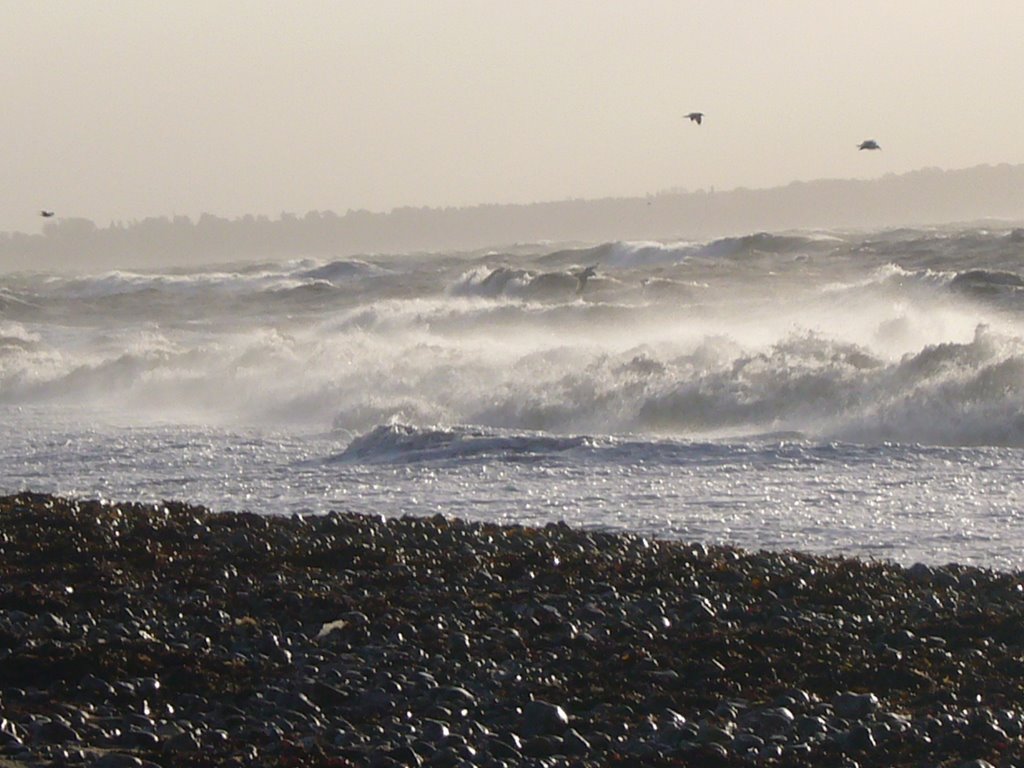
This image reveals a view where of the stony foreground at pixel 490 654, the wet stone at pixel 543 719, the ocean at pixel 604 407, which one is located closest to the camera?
the stony foreground at pixel 490 654

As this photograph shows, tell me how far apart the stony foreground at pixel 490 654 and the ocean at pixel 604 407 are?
Result: 202 cm

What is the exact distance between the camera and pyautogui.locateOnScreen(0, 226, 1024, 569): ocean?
11.8 meters

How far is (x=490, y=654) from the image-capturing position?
6.76 meters

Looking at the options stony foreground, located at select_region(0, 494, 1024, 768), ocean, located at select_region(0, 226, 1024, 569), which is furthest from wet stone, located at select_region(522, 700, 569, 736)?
ocean, located at select_region(0, 226, 1024, 569)

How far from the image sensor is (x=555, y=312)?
30969 millimetres

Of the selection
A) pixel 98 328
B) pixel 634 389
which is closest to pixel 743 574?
pixel 634 389

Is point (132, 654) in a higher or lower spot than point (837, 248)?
lower

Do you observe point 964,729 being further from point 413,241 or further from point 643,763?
point 413,241

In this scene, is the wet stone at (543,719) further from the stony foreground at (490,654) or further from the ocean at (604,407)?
the ocean at (604,407)

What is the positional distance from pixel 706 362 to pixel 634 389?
7.35 feet

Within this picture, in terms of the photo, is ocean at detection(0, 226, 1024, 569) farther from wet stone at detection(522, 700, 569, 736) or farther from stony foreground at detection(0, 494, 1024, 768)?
wet stone at detection(522, 700, 569, 736)

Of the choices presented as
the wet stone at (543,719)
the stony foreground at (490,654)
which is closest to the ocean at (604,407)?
the stony foreground at (490,654)

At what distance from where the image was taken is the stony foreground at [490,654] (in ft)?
18.0

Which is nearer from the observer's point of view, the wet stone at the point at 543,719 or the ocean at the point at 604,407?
the wet stone at the point at 543,719
